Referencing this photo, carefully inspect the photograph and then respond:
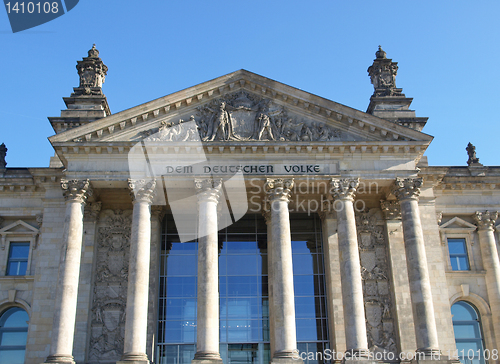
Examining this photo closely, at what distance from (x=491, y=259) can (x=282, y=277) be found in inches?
532

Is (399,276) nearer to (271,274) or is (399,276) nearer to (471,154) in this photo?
(271,274)

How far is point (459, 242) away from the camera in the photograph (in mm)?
33469

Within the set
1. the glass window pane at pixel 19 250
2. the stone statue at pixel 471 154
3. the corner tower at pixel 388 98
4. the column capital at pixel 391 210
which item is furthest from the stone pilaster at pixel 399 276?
the glass window pane at pixel 19 250

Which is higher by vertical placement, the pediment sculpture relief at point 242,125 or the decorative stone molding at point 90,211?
the pediment sculpture relief at point 242,125

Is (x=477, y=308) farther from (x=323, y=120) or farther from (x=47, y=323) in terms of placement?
(x=47, y=323)

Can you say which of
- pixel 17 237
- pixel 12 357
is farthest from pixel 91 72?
pixel 12 357

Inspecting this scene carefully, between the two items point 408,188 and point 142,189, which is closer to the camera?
point 142,189

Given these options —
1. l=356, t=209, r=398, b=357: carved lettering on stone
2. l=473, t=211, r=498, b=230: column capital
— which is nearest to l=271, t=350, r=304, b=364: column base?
l=356, t=209, r=398, b=357: carved lettering on stone

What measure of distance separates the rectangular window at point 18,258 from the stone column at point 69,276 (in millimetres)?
6320

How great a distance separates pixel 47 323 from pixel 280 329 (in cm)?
1217

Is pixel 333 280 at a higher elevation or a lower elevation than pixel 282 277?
higher

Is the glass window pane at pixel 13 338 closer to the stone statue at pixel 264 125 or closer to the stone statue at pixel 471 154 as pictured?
the stone statue at pixel 264 125

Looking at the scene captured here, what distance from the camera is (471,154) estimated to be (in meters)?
35.4

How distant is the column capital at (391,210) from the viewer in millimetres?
31797
